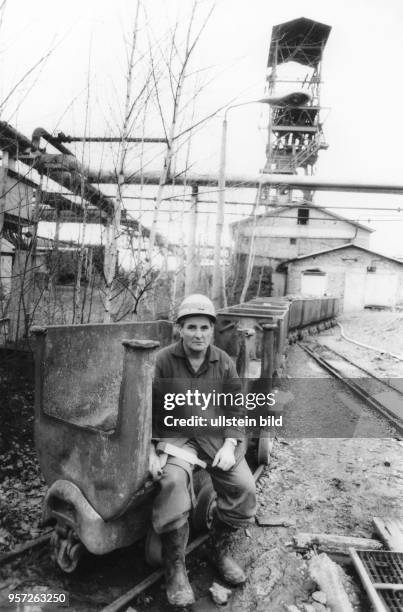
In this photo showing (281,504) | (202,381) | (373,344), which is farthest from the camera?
(373,344)

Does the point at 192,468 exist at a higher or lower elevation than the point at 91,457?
lower

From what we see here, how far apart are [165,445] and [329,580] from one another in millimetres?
1430

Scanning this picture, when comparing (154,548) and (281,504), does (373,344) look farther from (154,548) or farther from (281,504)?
(154,548)

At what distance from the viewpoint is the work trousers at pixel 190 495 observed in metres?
2.50

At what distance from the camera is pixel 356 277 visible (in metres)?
28.1

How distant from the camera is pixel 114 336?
12.8ft

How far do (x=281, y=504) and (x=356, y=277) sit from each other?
26.5m

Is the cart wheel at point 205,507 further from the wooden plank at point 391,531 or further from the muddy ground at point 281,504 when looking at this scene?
the wooden plank at point 391,531

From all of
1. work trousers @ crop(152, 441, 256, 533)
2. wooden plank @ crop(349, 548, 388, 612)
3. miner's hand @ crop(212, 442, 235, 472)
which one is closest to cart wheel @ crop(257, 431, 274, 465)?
wooden plank @ crop(349, 548, 388, 612)

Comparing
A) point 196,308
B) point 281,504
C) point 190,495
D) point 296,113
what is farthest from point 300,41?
point 190,495

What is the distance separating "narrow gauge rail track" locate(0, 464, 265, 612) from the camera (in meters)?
2.41

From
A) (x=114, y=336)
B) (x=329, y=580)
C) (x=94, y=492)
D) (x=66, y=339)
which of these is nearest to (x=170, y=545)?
(x=94, y=492)

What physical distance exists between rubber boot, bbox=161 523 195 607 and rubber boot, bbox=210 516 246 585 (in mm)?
343

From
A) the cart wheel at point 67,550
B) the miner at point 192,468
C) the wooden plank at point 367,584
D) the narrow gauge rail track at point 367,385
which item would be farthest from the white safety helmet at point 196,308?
the narrow gauge rail track at point 367,385
